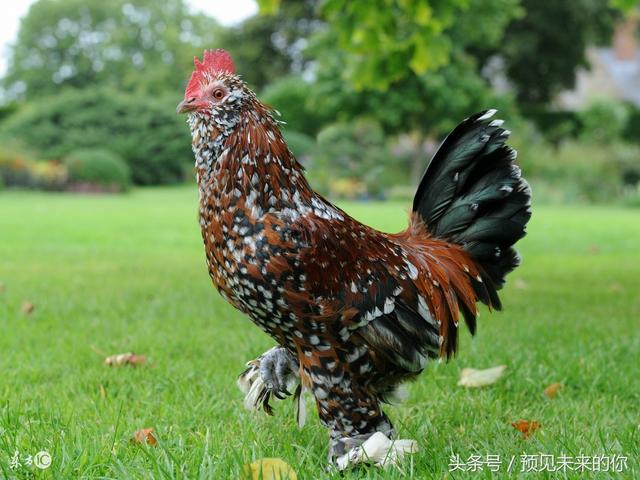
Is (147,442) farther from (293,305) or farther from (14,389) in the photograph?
(14,389)

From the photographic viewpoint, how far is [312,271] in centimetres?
217

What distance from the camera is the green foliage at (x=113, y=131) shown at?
102 ft

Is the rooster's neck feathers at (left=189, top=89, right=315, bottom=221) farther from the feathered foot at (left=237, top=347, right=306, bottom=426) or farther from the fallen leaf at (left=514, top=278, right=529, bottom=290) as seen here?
the fallen leaf at (left=514, top=278, right=529, bottom=290)

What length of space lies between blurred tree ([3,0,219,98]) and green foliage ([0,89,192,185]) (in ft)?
54.4

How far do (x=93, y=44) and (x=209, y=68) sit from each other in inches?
2201

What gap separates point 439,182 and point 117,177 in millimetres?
24749

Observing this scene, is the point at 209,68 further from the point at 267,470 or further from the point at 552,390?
the point at 552,390

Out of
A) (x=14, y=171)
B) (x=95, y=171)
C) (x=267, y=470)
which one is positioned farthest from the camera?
(x=95, y=171)

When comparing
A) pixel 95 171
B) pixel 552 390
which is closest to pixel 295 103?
pixel 95 171

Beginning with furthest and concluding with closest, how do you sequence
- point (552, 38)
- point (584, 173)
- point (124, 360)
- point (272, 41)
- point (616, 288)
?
1. point (272, 41)
2. point (552, 38)
3. point (584, 173)
4. point (616, 288)
5. point (124, 360)

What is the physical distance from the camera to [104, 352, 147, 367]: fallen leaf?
3.56 m

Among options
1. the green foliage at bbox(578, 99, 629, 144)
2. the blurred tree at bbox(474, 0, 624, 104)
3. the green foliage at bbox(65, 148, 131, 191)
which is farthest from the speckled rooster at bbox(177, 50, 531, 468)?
the green foliage at bbox(578, 99, 629, 144)

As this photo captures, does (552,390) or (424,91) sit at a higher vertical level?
(424,91)

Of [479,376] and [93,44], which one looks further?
[93,44]
